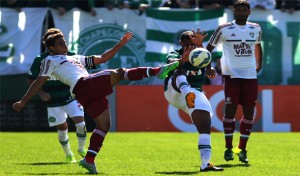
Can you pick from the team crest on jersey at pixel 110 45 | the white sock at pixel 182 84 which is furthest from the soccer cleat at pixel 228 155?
the team crest on jersey at pixel 110 45

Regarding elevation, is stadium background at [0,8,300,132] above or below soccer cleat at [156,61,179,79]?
below

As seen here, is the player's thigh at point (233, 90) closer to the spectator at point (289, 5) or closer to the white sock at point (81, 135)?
the white sock at point (81, 135)

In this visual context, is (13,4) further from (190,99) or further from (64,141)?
(190,99)

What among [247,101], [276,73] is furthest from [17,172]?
[276,73]

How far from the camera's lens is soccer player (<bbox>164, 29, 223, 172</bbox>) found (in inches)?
418

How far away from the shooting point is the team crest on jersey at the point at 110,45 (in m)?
22.2

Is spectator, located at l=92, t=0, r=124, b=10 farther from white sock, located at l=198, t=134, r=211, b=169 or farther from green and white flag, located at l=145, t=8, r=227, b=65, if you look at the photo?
white sock, located at l=198, t=134, r=211, b=169

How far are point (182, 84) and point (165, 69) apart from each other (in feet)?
2.24

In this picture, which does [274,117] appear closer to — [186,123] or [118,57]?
[186,123]

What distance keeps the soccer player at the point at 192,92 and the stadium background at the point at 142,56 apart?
1012cm

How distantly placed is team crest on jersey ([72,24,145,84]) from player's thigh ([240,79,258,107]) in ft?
31.8

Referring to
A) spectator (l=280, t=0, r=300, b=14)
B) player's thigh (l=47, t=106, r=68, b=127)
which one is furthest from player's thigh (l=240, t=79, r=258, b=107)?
spectator (l=280, t=0, r=300, b=14)

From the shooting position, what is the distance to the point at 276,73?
74.2 ft

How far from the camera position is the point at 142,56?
73.5ft
